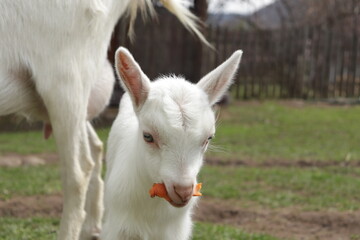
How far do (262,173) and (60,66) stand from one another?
4280 mm

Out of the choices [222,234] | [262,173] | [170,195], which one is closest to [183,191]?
[170,195]

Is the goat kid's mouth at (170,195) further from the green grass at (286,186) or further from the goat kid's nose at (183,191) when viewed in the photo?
the green grass at (286,186)

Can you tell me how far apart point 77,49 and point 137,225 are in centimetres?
114

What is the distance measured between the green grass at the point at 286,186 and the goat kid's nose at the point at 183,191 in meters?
3.30

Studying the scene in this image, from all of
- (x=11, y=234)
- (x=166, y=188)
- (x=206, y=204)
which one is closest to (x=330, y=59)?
(x=206, y=204)

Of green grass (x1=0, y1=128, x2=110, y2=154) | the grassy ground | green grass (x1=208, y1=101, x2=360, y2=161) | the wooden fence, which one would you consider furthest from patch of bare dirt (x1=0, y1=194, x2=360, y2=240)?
the wooden fence

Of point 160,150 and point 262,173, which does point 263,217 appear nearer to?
point 262,173

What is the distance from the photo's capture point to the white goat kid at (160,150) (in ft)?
8.71

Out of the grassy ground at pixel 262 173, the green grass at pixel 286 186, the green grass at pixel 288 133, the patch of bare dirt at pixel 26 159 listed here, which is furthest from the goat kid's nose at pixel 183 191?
the patch of bare dirt at pixel 26 159

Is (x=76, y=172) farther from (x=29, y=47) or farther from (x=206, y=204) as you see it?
(x=206, y=204)

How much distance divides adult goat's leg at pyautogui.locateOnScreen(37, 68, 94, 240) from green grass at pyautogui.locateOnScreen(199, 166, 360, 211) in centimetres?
258

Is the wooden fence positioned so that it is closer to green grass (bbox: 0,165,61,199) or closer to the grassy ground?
the grassy ground

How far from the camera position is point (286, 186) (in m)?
6.66

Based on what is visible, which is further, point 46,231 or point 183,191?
point 46,231
